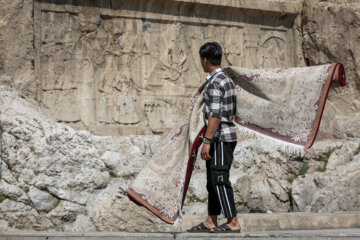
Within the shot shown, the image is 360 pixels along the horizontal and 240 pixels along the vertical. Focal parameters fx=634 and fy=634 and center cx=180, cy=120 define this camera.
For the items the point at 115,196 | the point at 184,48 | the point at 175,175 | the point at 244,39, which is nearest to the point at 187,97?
the point at 184,48

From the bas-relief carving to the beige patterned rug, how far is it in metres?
5.56

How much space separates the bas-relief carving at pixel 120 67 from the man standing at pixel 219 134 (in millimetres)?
5854

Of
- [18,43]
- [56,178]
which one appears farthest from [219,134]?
[18,43]

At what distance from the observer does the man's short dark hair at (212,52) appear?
17.2 feet

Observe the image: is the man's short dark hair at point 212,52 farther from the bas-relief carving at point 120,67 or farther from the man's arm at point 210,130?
the bas-relief carving at point 120,67

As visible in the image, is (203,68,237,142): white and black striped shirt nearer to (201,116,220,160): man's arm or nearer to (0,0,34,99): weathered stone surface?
(201,116,220,160): man's arm

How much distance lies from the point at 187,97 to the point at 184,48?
37.1 inches

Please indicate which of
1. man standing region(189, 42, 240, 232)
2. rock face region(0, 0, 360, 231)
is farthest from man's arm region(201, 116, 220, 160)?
rock face region(0, 0, 360, 231)

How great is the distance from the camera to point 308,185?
33.8 feet

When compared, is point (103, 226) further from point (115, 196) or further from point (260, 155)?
point (260, 155)

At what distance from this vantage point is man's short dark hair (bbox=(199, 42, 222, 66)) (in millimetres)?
5230

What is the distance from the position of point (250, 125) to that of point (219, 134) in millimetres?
379

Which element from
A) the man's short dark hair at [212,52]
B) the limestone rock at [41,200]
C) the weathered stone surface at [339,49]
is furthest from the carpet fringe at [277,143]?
the weathered stone surface at [339,49]

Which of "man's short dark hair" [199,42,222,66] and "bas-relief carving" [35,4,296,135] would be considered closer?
"man's short dark hair" [199,42,222,66]
